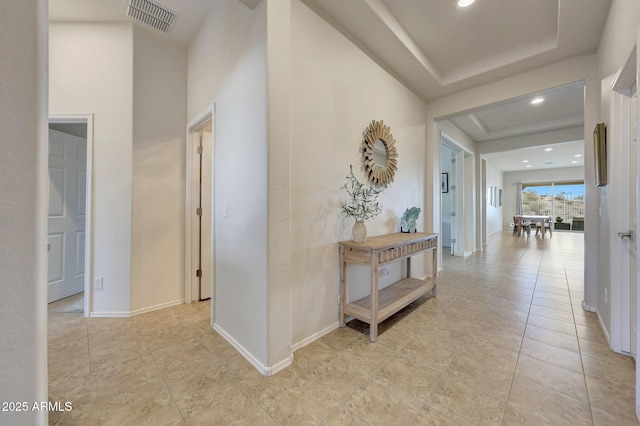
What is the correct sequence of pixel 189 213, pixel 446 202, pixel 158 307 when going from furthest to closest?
pixel 446 202, pixel 189 213, pixel 158 307

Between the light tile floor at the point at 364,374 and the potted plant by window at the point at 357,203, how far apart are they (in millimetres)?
887

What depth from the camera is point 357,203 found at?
2270 millimetres

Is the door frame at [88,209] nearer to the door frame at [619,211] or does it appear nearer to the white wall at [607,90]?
the white wall at [607,90]

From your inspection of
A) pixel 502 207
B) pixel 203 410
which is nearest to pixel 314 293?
pixel 203 410

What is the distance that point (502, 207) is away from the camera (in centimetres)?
1095

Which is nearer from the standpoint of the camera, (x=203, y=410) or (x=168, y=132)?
(x=203, y=410)

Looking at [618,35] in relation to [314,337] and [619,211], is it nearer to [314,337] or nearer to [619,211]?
[619,211]

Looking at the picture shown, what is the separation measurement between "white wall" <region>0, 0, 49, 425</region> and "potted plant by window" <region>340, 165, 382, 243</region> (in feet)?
5.90

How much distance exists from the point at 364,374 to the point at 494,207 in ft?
34.7

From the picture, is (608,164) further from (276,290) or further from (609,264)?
(276,290)

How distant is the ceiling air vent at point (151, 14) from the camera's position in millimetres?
2156

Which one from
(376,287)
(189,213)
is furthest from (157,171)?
(376,287)

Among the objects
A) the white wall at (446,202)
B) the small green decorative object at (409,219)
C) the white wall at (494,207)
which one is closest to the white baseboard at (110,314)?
the small green decorative object at (409,219)

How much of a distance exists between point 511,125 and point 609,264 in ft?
14.1
